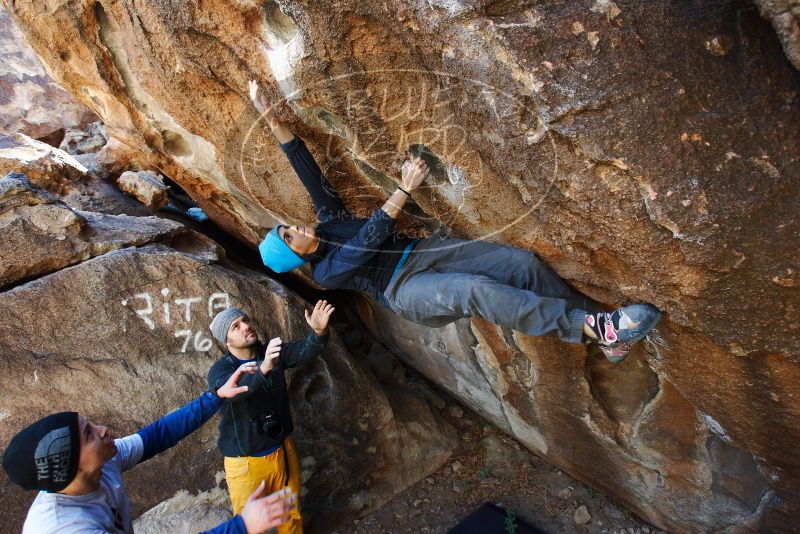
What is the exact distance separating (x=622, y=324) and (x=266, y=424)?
Result: 2.04m

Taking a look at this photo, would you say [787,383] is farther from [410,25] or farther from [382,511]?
[382,511]

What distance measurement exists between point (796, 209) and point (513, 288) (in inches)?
43.1

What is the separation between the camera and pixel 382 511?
435 centimetres

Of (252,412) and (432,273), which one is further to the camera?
(252,412)

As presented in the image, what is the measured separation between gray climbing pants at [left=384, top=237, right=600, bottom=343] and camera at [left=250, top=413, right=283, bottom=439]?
3.40 ft

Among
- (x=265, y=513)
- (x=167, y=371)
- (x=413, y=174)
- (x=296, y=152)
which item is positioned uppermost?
(x=296, y=152)

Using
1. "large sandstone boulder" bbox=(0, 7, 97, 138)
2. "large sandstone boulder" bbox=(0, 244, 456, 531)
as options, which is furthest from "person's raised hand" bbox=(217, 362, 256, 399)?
"large sandstone boulder" bbox=(0, 7, 97, 138)

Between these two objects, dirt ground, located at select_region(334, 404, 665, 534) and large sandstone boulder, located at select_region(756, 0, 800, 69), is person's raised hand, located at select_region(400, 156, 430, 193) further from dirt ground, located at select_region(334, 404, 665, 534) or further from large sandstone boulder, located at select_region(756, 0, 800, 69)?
dirt ground, located at select_region(334, 404, 665, 534)

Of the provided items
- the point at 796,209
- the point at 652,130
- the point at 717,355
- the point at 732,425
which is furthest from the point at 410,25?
the point at 732,425

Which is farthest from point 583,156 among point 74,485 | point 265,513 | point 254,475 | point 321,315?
point 254,475

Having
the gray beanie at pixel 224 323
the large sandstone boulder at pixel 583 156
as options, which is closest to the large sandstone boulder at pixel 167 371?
the gray beanie at pixel 224 323

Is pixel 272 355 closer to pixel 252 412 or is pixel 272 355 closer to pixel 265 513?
pixel 252 412

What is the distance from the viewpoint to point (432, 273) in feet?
9.26

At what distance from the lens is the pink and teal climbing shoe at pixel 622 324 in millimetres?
2285
